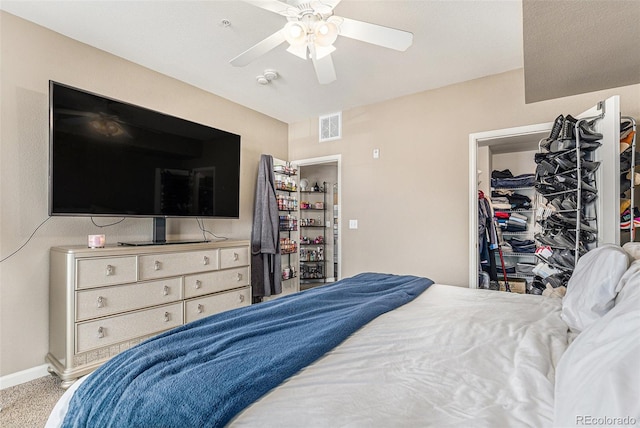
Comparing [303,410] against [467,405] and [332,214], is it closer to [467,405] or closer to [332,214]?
[467,405]

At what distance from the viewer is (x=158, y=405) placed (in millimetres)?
786

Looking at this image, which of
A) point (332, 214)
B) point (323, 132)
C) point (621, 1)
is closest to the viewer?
point (621, 1)

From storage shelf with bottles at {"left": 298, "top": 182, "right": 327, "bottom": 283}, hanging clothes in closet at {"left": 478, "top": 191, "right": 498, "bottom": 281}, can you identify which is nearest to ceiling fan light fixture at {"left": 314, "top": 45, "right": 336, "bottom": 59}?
hanging clothes in closet at {"left": 478, "top": 191, "right": 498, "bottom": 281}

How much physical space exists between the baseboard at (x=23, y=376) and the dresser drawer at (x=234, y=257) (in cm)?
147

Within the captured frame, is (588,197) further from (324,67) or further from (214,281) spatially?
(214,281)

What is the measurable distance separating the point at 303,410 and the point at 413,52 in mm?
2779

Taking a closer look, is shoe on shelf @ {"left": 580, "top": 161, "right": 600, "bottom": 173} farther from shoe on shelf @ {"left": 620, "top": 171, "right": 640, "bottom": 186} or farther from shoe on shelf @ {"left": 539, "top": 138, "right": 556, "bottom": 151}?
shoe on shelf @ {"left": 539, "top": 138, "right": 556, "bottom": 151}

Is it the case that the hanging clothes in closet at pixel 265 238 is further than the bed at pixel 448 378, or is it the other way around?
the hanging clothes in closet at pixel 265 238

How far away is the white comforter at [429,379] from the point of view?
0.76 meters

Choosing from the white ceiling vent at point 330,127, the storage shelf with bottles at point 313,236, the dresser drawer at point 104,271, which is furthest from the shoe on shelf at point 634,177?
the storage shelf with bottles at point 313,236

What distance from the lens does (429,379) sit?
951 millimetres

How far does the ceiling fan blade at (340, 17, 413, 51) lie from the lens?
5.66 feet

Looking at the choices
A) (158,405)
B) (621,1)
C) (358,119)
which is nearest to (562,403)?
(158,405)

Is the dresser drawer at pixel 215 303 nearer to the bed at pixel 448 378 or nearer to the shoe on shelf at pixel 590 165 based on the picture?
the bed at pixel 448 378
